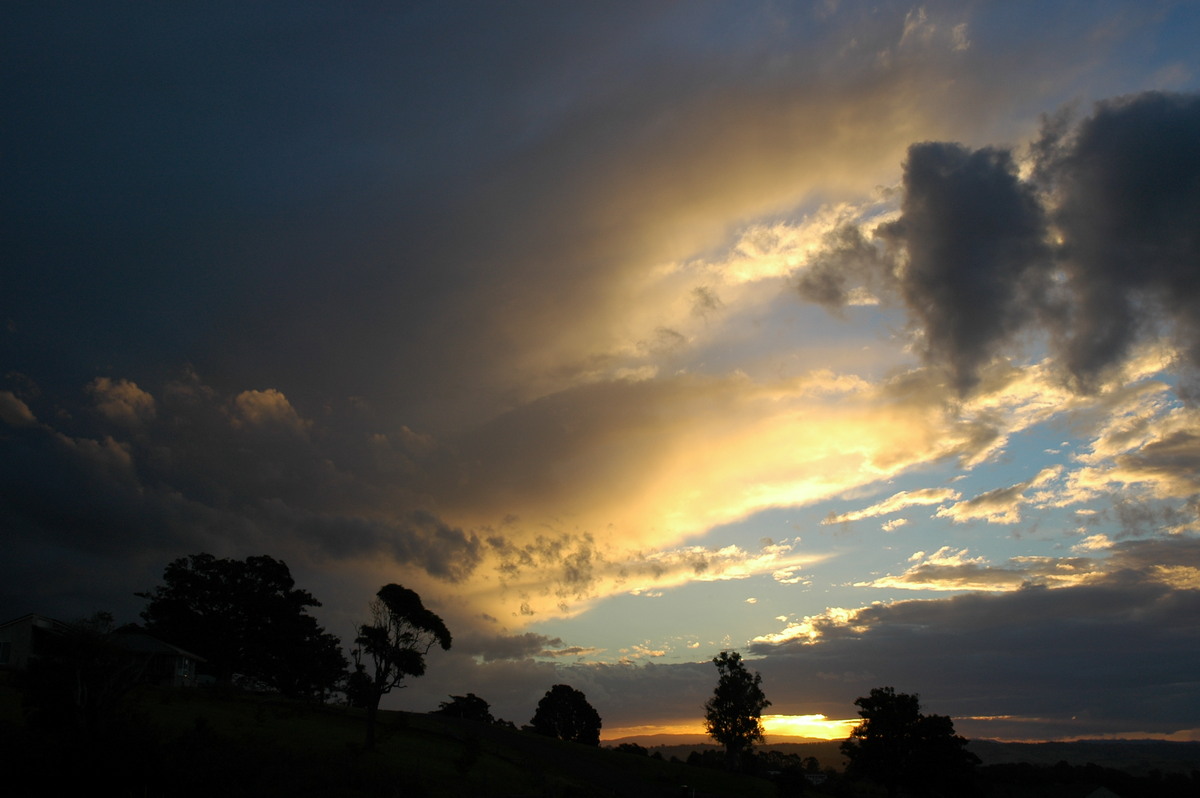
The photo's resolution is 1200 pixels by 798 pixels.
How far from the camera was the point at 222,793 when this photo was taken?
27219 mm

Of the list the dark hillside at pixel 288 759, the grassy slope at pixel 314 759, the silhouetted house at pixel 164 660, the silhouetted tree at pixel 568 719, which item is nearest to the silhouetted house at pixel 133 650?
the silhouetted house at pixel 164 660

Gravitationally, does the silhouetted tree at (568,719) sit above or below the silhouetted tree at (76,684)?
below

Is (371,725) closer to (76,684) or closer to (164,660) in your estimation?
(76,684)

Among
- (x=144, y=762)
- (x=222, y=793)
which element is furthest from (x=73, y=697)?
(x=222, y=793)

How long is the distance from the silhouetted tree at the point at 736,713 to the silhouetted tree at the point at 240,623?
174 ft

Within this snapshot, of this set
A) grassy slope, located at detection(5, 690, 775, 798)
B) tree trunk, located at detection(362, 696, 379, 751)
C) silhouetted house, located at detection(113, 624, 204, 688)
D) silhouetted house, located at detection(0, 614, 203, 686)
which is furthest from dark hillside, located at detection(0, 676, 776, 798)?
silhouetted house, located at detection(113, 624, 204, 688)

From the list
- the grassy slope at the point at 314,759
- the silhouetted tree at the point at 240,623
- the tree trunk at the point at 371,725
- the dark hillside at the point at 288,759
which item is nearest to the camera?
the dark hillside at the point at 288,759

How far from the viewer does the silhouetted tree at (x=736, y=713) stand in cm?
9544

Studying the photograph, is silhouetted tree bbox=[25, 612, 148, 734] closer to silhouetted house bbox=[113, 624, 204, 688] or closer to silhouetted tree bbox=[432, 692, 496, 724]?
silhouetted house bbox=[113, 624, 204, 688]

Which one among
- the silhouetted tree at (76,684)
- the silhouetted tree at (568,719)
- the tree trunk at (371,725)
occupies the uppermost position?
the silhouetted tree at (76,684)

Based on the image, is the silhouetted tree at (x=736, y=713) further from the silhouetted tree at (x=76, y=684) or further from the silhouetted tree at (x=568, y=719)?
the silhouetted tree at (x=76, y=684)

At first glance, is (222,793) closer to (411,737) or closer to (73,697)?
(73,697)

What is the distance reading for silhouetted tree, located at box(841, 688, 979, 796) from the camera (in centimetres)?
5866

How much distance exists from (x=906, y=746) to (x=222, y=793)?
55596mm
